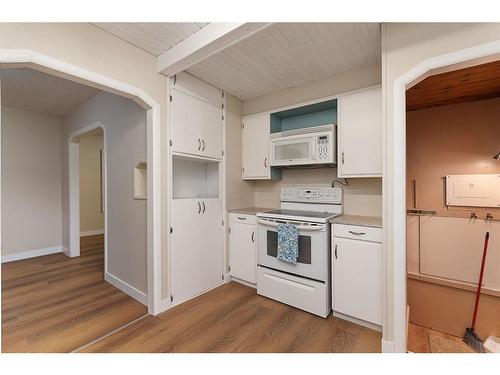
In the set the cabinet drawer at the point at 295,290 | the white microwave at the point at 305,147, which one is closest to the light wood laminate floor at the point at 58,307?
the cabinet drawer at the point at 295,290

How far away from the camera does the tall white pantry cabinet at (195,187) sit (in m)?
2.30

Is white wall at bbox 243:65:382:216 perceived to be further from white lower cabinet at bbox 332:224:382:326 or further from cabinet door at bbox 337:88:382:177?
white lower cabinet at bbox 332:224:382:326

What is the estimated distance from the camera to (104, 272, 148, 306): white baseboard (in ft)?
7.78

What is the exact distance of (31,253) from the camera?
3.88 metres

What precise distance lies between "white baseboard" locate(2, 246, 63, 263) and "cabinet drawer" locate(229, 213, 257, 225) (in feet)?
11.4

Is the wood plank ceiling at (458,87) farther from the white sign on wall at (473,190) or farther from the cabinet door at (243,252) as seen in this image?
the cabinet door at (243,252)

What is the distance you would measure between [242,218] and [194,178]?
31.6 inches

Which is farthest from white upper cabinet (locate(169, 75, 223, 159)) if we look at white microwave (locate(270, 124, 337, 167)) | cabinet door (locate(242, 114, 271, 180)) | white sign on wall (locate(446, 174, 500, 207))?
white sign on wall (locate(446, 174, 500, 207))

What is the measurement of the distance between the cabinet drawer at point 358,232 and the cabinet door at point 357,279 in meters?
0.03

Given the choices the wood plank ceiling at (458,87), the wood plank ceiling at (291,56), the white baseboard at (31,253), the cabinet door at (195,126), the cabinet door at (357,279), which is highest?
the wood plank ceiling at (291,56)

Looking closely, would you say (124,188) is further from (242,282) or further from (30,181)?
(30,181)

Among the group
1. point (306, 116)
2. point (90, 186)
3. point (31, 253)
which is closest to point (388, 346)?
point (306, 116)

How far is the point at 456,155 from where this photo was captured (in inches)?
104
